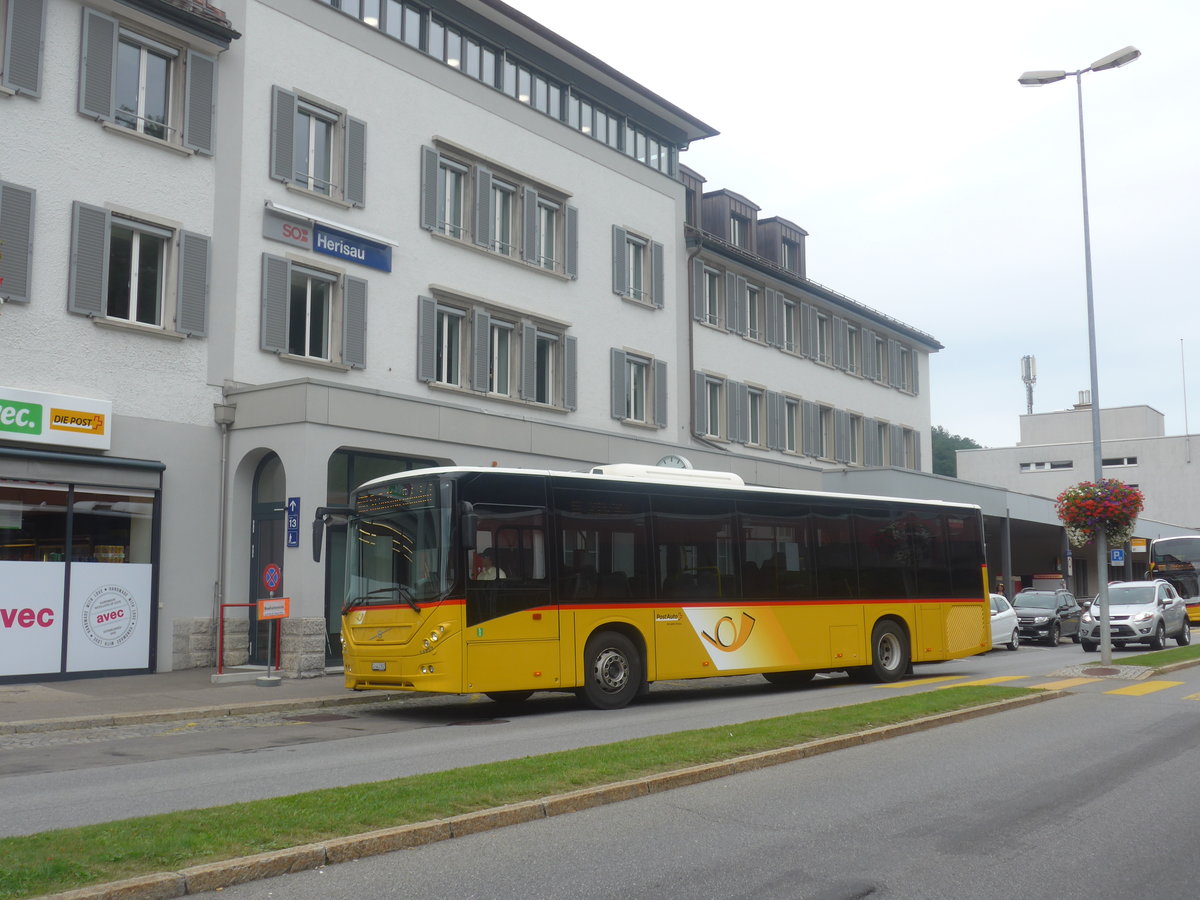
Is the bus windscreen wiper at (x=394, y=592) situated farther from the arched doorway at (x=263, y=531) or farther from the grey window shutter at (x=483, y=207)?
the grey window shutter at (x=483, y=207)

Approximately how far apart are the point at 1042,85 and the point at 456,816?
1921cm

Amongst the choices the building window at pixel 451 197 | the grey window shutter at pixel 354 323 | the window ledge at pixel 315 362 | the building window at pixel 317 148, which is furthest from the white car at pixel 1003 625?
the building window at pixel 317 148

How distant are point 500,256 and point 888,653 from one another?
1289cm

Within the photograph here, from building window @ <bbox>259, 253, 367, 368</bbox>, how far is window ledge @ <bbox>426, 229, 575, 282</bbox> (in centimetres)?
275

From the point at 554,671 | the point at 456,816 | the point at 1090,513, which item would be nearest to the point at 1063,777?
the point at 456,816

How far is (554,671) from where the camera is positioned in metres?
15.2

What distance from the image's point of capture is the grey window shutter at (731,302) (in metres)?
36.8

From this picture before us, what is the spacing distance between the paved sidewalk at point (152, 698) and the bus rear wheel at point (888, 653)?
7949mm

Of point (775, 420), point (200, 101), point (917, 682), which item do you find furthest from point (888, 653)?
point (775, 420)

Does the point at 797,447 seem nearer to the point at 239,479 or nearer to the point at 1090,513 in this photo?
the point at 1090,513

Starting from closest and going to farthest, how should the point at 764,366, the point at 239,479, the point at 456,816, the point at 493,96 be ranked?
the point at 456,816
the point at 239,479
the point at 493,96
the point at 764,366

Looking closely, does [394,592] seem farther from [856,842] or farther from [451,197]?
[451,197]

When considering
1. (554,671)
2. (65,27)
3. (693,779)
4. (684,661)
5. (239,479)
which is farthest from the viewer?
(239,479)

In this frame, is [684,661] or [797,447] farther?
[797,447]
